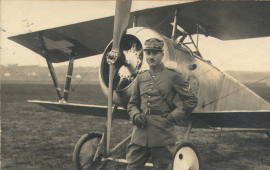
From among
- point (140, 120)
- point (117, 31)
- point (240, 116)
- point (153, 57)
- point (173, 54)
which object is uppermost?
point (117, 31)

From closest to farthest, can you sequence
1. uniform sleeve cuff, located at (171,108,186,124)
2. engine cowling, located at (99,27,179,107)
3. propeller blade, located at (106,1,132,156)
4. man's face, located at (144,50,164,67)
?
uniform sleeve cuff, located at (171,108,186,124)
man's face, located at (144,50,164,67)
propeller blade, located at (106,1,132,156)
engine cowling, located at (99,27,179,107)

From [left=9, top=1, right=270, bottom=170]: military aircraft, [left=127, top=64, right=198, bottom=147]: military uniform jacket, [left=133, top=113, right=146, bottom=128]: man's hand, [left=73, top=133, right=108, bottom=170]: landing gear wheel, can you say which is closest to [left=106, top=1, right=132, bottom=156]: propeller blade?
[left=9, top=1, right=270, bottom=170]: military aircraft

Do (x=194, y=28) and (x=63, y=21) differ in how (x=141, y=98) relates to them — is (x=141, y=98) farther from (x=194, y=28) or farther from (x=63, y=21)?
(x=63, y=21)

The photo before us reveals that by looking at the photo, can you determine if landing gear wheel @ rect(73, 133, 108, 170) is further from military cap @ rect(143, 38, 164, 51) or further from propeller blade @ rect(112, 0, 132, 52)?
military cap @ rect(143, 38, 164, 51)

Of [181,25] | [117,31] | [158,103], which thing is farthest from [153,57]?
[181,25]

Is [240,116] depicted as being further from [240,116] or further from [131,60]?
[131,60]

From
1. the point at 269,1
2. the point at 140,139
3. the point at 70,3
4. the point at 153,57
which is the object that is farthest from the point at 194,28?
the point at 140,139
